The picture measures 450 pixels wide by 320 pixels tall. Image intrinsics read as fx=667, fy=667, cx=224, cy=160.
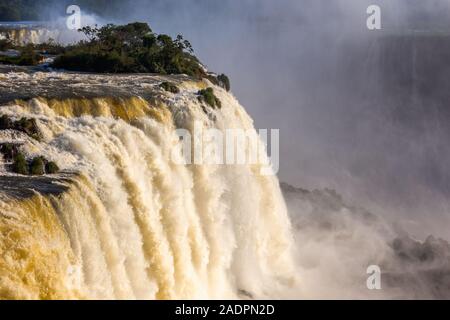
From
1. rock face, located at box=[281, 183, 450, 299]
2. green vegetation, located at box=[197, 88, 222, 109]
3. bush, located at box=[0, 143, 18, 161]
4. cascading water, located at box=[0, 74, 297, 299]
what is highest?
green vegetation, located at box=[197, 88, 222, 109]

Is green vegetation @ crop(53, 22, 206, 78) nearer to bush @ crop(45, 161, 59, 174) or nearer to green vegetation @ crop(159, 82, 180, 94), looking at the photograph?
green vegetation @ crop(159, 82, 180, 94)

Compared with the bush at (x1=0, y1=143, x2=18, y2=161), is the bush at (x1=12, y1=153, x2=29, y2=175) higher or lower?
lower

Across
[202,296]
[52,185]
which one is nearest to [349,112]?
[202,296]

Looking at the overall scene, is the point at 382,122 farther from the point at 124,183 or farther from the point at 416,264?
the point at 124,183

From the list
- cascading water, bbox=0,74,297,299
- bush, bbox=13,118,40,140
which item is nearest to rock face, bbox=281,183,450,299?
cascading water, bbox=0,74,297,299

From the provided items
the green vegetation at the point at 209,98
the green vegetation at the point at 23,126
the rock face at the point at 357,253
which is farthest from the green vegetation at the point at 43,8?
the green vegetation at the point at 23,126

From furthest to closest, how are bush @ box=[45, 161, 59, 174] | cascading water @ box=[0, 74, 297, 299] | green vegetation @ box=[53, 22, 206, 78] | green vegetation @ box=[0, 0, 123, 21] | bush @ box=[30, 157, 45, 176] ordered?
green vegetation @ box=[0, 0, 123, 21] → green vegetation @ box=[53, 22, 206, 78] → bush @ box=[45, 161, 59, 174] → bush @ box=[30, 157, 45, 176] → cascading water @ box=[0, 74, 297, 299]

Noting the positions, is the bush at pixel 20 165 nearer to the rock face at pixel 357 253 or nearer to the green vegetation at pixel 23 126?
the green vegetation at pixel 23 126
